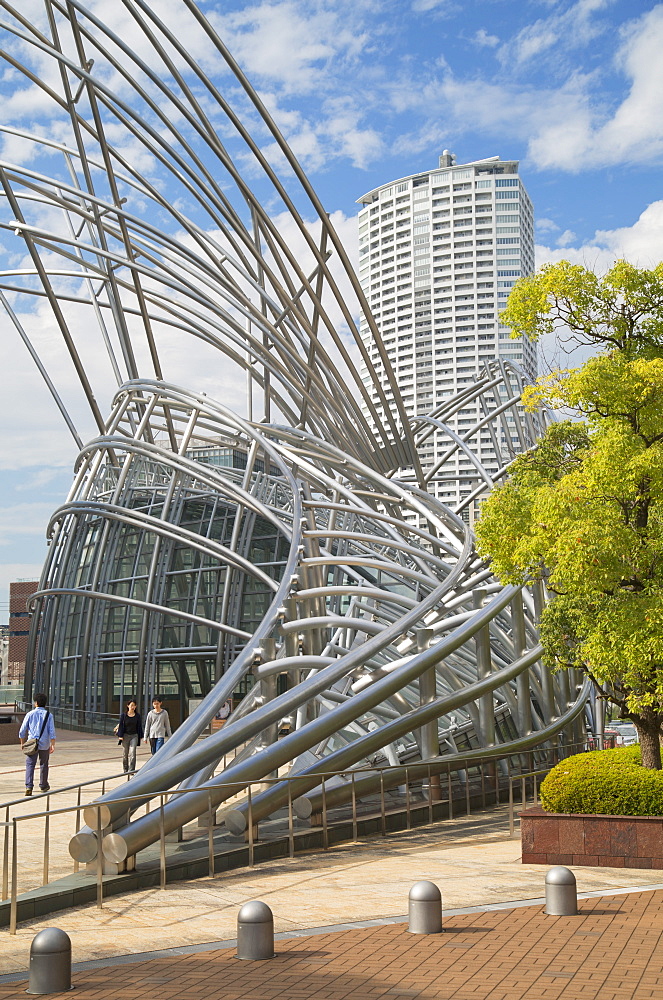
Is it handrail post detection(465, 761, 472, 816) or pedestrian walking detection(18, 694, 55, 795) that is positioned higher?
pedestrian walking detection(18, 694, 55, 795)

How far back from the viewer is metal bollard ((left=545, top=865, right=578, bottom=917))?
9156 millimetres

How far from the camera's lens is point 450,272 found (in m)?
147

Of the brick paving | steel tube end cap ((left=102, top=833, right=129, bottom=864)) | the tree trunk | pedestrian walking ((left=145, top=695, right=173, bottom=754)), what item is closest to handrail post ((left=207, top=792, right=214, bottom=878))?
steel tube end cap ((left=102, top=833, right=129, bottom=864))

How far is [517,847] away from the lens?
43.9 ft

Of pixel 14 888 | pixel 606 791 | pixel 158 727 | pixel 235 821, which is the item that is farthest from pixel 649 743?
pixel 158 727

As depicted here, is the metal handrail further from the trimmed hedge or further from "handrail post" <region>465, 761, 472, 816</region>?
the trimmed hedge

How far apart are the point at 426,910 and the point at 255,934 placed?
159 cm

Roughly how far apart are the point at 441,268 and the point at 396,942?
144 metres

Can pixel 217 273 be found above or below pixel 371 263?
below

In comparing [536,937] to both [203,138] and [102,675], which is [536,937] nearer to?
[203,138]

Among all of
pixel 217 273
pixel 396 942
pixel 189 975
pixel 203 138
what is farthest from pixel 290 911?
pixel 217 273

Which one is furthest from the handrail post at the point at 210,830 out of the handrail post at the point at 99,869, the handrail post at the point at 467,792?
the handrail post at the point at 467,792

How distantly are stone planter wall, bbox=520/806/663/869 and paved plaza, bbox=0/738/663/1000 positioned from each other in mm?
288

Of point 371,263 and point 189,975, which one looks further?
point 371,263
